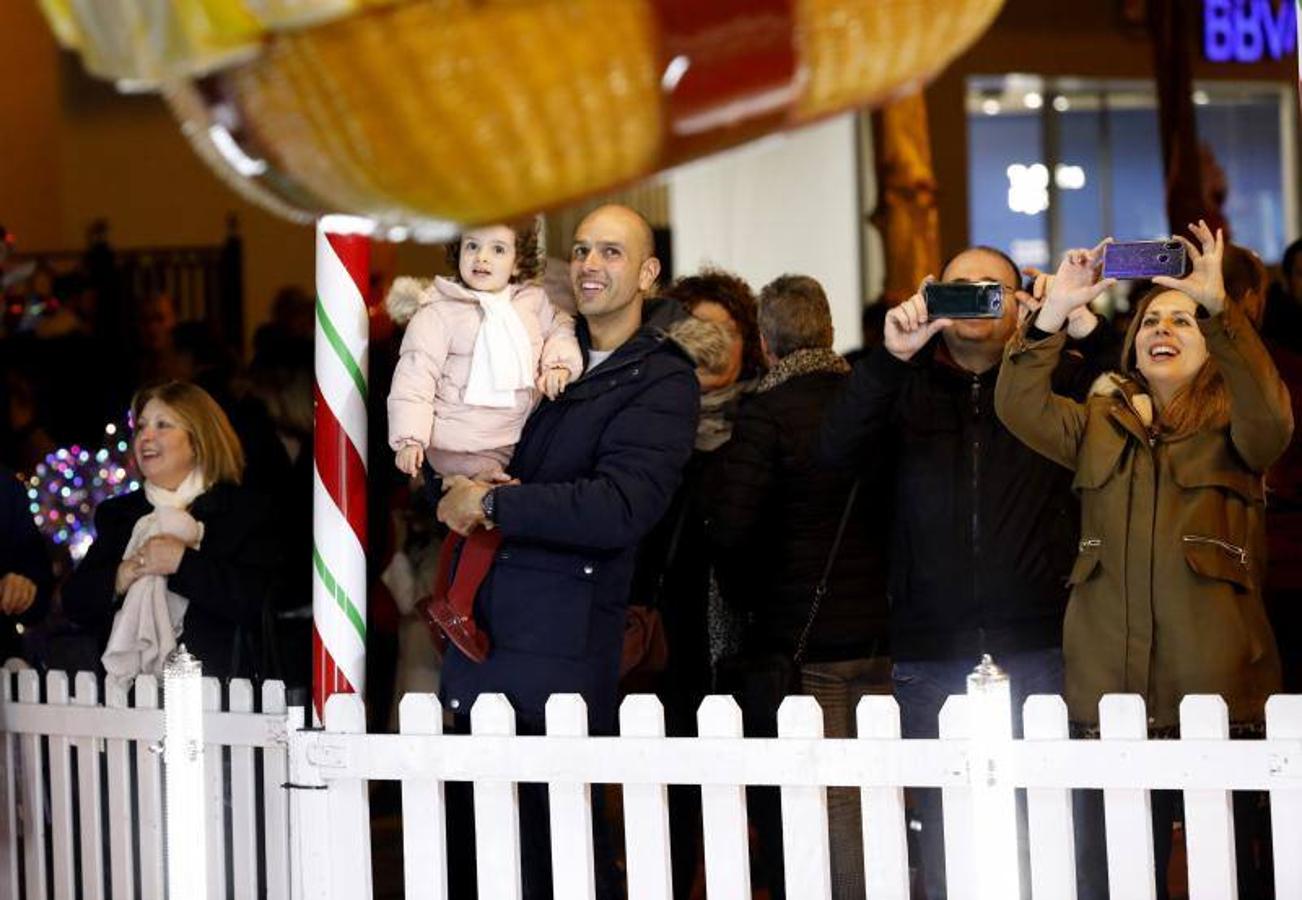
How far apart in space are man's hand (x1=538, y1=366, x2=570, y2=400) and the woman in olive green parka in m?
0.87

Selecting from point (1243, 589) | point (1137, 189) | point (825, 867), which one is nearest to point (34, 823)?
point (825, 867)

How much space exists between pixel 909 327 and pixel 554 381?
724 mm

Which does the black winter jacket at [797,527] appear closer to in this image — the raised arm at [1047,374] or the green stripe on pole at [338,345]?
the raised arm at [1047,374]

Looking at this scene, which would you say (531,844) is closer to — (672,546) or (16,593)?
(672,546)

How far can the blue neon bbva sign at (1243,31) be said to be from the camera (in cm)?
1561

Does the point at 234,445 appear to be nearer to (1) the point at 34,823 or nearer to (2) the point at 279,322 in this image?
(1) the point at 34,823

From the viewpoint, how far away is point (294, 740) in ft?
15.3

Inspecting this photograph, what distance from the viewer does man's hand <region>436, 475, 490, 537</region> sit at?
4.46 m

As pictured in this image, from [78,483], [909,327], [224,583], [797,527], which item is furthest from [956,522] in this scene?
[78,483]

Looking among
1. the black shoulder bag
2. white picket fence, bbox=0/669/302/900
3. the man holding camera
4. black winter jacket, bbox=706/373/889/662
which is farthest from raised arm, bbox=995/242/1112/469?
white picket fence, bbox=0/669/302/900

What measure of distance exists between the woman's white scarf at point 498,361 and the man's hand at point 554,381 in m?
0.06

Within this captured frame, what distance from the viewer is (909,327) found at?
4.59 m

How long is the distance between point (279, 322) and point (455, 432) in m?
3.82

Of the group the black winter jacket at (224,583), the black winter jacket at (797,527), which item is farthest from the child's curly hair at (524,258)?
the black winter jacket at (224,583)
